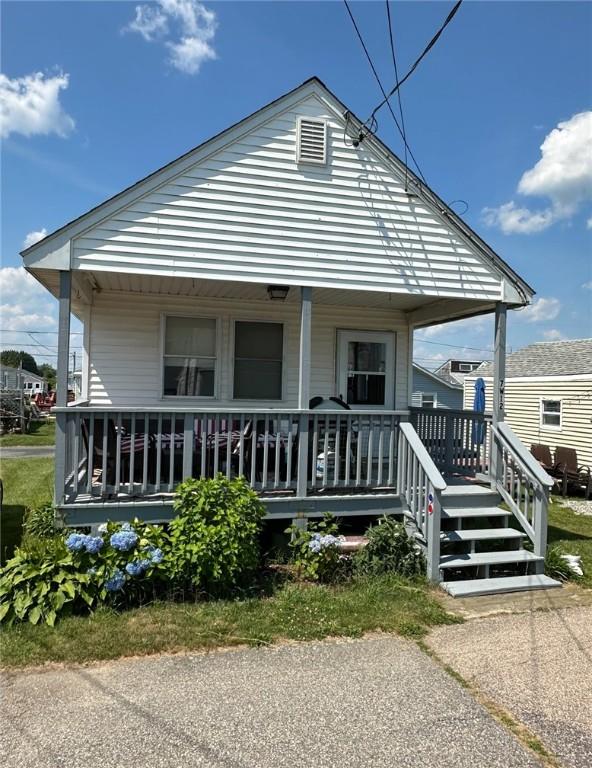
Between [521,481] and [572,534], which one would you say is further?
[572,534]

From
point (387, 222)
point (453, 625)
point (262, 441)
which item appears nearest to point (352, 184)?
point (387, 222)

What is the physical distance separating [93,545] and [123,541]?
0.24m

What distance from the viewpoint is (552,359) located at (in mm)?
18656


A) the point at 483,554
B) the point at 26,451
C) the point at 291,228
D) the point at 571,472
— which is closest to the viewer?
the point at 483,554

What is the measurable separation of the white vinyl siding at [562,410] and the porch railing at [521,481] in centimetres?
1025

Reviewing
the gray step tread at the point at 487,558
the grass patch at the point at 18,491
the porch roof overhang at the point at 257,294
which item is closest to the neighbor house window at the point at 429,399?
the grass patch at the point at 18,491

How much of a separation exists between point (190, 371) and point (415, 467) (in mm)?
3737

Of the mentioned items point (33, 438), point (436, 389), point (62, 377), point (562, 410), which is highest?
point (436, 389)

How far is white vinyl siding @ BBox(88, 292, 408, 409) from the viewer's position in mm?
7660

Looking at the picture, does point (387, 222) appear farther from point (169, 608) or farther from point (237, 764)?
point (237, 764)

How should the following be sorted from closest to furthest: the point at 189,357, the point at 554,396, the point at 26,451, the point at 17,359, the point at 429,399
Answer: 1. the point at 189,357
2. the point at 554,396
3. the point at 26,451
4. the point at 429,399
5. the point at 17,359

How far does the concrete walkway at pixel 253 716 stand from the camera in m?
2.69

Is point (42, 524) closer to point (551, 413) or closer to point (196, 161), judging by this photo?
point (196, 161)

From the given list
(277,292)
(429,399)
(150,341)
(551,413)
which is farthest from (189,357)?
(429,399)
